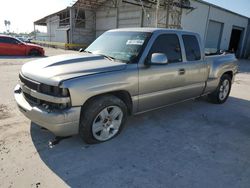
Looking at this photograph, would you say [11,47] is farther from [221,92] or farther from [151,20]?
[221,92]

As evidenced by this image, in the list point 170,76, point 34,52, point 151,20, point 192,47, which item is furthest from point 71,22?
point 170,76

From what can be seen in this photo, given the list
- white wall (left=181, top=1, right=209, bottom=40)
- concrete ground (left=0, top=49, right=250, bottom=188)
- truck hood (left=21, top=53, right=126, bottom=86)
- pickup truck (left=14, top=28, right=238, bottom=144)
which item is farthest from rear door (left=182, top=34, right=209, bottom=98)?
white wall (left=181, top=1, right=209, bottom=40)

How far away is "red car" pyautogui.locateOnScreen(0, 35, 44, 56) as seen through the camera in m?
15.4

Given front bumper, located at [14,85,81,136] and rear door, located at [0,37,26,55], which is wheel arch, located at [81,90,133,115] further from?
rear door, located at [0,37,26,55]

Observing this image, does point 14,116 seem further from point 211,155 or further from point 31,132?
point 211,155

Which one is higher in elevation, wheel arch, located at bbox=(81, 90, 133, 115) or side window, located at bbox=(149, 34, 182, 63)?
side window, located at bbox=(149, 34, 182, 63)

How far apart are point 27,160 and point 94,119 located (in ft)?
3.56

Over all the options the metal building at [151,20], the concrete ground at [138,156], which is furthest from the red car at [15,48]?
the concrete ground at [138,156]

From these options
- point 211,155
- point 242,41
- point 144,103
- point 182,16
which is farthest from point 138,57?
point 242,41

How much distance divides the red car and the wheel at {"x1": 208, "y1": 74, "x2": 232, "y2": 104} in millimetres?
14327

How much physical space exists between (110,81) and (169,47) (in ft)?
5.24

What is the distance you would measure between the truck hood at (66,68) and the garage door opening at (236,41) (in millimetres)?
27231

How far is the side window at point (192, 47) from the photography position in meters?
4.55

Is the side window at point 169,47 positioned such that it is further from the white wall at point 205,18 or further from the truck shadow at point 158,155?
the white wall at point 205,18
